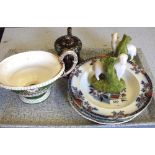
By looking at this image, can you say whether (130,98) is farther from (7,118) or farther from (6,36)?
(6,36)

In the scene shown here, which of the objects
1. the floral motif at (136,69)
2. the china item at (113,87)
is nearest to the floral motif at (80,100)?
the china item at (113,87)

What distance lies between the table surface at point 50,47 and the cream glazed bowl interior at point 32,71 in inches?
1.1

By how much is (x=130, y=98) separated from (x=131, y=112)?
5 centimetres

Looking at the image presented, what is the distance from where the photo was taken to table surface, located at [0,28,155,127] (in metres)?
0.42

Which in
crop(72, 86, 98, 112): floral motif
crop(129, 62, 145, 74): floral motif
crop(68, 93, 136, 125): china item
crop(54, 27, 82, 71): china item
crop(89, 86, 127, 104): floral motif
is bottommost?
crop(89, 86, 127, 104): floral motif

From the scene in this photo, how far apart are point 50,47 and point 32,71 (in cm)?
16

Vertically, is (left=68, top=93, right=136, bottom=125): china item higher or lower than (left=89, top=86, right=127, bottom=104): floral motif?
higher

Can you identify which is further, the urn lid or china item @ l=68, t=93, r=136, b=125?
the urn lid

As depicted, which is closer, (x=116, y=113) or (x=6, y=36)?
(x=116, y=113)

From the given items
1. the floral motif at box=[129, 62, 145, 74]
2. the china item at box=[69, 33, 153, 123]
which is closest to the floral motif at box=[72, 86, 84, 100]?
the china item at box=[69, 33, 153, 123]

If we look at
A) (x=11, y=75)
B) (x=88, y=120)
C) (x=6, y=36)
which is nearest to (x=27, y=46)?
(x=6, y=36)

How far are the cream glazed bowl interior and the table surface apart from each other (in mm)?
28

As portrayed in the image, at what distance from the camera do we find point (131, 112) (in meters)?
0.40

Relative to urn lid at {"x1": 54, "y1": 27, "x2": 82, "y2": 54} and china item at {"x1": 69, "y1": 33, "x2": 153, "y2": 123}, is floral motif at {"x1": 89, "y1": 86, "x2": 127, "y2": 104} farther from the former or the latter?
urn lid at {"x1": 54, "y1": 27, "x2": 82, "y2": 54}
